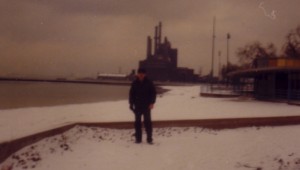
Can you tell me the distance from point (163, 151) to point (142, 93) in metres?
1.50

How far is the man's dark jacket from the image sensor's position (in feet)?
31.2

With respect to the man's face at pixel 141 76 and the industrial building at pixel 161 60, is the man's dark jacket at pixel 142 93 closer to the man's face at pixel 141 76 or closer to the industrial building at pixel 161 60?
the man's face at pixel 141 76

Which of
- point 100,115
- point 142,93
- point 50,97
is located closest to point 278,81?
point 100,115

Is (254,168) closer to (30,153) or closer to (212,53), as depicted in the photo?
(30,153)

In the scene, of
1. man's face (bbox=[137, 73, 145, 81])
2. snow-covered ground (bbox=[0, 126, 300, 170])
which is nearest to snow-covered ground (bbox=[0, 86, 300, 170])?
snow-covered ground (bbox=[0, 126, 300, 170])

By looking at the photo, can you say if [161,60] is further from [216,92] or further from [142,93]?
[142,93]

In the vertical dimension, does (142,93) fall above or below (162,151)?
above

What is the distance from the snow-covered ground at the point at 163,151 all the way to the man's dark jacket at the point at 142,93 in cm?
97

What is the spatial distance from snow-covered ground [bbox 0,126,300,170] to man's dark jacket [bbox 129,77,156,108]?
3.17 feet

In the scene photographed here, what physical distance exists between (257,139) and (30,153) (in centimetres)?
552

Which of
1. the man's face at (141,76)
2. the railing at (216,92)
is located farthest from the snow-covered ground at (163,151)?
the railing at (216,92)

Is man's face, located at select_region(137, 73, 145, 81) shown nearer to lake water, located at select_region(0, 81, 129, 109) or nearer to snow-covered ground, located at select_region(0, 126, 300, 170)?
snow-covered ground, located at select_region(0, 126, 300, 170)

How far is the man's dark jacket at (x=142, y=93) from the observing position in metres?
9.50

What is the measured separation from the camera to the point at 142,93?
950 cm
